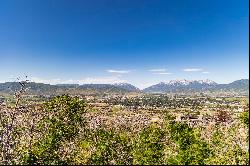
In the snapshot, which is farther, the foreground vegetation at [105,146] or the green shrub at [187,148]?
the foreground vegetation at [105,146]

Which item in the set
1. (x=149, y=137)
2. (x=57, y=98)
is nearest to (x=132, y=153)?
(x=149, y=137)

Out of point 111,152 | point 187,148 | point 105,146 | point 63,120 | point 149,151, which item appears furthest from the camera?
point 63,120

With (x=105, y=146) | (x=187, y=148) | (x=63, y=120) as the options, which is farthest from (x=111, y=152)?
(x=63, y=120)

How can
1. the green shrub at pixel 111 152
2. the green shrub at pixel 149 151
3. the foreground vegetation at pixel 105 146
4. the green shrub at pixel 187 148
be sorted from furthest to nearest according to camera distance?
the green shrub at pixel 111 152 → the green shrub at pixel 149 151 → the foreground vegetation at pixel 105 146 → the green shrub at pixel 187 148

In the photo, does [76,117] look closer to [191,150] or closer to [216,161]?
[191,150]

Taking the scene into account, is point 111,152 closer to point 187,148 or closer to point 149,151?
point 149,151

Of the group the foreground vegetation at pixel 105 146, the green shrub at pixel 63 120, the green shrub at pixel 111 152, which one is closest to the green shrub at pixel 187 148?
the foreground vegetation at pixel 105 146

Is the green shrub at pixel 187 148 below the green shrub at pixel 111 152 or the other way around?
the other way around

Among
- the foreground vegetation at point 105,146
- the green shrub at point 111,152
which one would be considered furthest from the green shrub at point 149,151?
the green shrub at point 111,152

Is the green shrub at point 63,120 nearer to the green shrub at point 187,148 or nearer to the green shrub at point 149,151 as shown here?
the green shrub at point 149,151

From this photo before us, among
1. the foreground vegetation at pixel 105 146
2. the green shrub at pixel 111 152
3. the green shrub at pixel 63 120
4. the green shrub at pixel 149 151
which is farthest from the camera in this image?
the green shrub at pixel 63 120

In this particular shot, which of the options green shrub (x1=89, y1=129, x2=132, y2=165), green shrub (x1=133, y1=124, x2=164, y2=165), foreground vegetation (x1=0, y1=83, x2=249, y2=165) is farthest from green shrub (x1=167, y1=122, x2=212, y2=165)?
green shrub (x1=89, y1=129, x2=132, y2=165)
